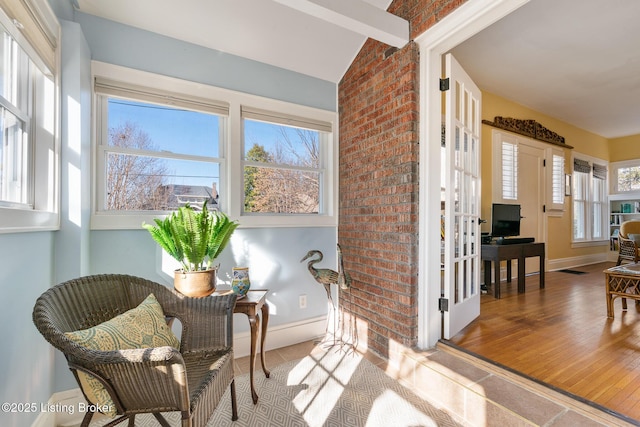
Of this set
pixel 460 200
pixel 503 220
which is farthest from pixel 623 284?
pixel 460 200

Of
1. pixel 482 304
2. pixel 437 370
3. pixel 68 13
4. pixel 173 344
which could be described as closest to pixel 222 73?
pixel 68 13

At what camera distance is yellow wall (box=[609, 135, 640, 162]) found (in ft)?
19.6

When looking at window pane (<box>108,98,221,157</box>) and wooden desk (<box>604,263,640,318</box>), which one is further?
wooden desk (<box>604,263,640,318</box>)

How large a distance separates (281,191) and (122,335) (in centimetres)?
173

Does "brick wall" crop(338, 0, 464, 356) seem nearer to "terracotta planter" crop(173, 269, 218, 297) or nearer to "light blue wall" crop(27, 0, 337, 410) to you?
"light blue wall" crop(27, 0, 337, 410)

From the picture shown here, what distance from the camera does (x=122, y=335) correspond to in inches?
48.2

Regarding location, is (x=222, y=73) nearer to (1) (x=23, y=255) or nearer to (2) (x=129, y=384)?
(1) (x=23, y=255)

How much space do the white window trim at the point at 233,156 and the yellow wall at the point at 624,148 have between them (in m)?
6.92

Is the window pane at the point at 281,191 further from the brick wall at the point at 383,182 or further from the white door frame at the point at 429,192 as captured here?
the white door frame at the point at 429,192

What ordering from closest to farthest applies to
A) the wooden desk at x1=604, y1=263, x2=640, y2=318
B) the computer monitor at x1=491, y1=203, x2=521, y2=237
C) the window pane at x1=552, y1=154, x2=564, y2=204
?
the wooden desk at x1=604, y1=263, x2=640, y2=318, the computer monitor at x1=491, y1=203, x2=521, y2=237, the window pane at x1=552, y1=154, x2=564, y2=204

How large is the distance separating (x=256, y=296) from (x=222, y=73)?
1.76 m

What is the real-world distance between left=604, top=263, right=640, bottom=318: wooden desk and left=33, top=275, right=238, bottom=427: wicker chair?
324 centimetres

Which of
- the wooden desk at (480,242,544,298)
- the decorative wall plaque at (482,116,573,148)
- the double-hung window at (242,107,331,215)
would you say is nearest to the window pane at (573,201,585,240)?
the decorative wall plaque at (482,116,573,148)

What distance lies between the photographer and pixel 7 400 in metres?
1.21
